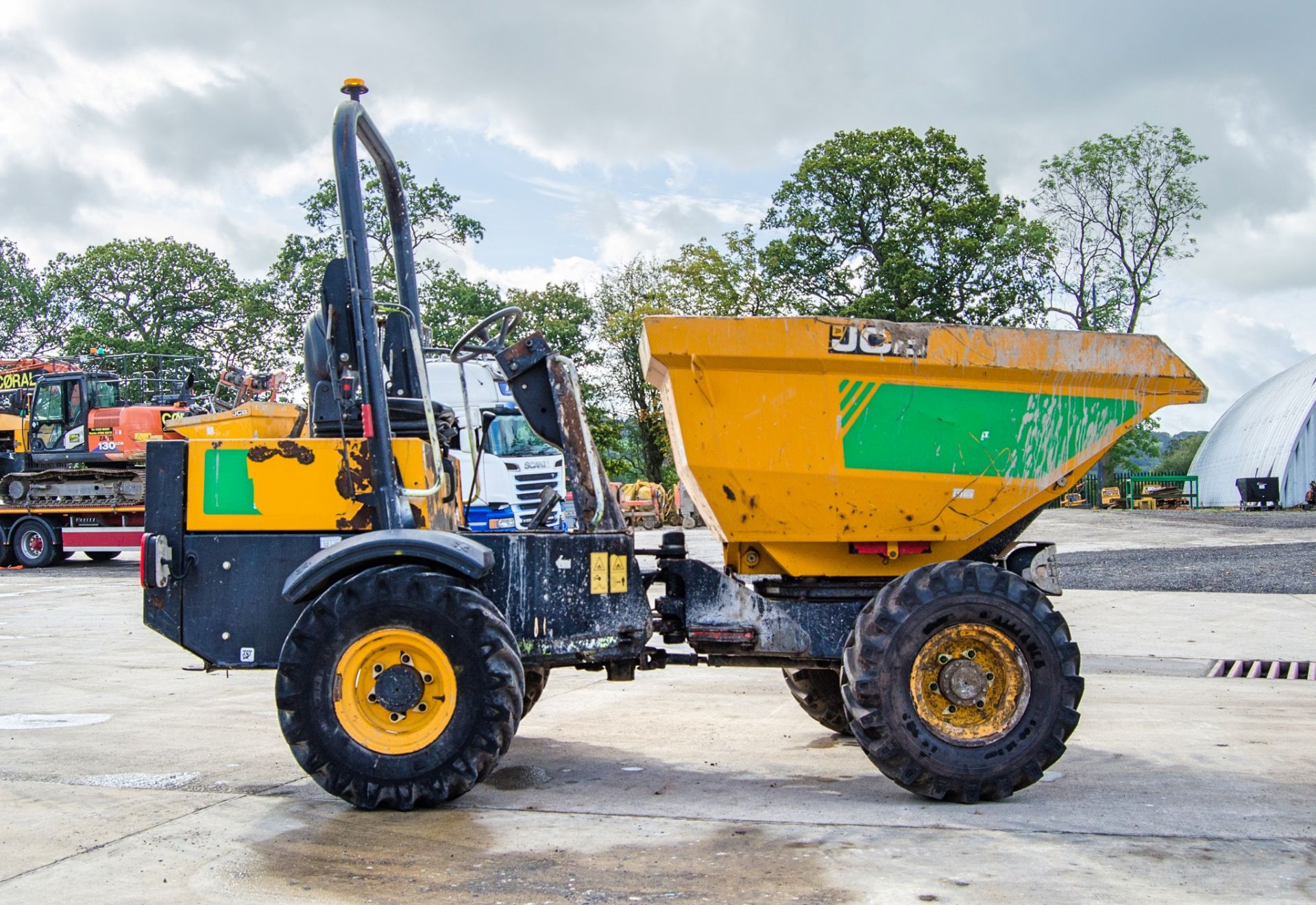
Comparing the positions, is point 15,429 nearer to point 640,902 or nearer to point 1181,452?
point 640,902

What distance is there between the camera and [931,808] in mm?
4969

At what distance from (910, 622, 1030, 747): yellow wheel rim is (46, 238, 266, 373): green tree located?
52.6 m

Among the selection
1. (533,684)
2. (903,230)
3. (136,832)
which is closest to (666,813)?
(533,684)

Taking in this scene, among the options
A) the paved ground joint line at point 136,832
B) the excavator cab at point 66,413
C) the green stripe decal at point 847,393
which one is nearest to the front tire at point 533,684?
the paved ground joint line at point 136,832

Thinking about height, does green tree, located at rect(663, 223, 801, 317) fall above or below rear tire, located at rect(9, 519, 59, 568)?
above

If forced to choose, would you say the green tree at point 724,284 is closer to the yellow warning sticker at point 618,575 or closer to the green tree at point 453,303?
the green tree at point 453,303

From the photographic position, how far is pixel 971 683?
5.13 m

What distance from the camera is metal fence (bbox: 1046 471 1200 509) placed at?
→ 160 ft

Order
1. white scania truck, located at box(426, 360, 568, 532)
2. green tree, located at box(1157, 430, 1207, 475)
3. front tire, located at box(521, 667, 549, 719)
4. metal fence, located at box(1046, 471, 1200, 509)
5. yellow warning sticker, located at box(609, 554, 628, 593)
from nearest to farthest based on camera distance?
1. yellow warning sticker, located at box(609, 554, 628, 593)
2. front tire, located at box(521, 667, 549, 719)
3. white scania truck, located at box(426, 360, 568, 532)
4. metal fence, located at box(1046, 471, 1200, 509)
5. green tree, located at box(1157, 430, 1207, 475)

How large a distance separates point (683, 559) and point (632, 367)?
1708 inches

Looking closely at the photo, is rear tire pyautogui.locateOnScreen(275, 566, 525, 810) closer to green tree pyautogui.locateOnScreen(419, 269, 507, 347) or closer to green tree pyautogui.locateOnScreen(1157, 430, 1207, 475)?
green tree pyautogui.locateOnScreen(419, 269, 507, 347)

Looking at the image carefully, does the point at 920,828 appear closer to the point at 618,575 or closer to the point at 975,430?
the point at 618,575

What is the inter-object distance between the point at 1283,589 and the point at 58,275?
55.6 meters

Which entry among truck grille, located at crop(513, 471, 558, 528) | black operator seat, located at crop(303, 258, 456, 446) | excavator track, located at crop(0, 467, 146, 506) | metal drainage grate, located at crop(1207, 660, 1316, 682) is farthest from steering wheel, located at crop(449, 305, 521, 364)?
excavator track, located at crop(0, 467, 146, 506)
